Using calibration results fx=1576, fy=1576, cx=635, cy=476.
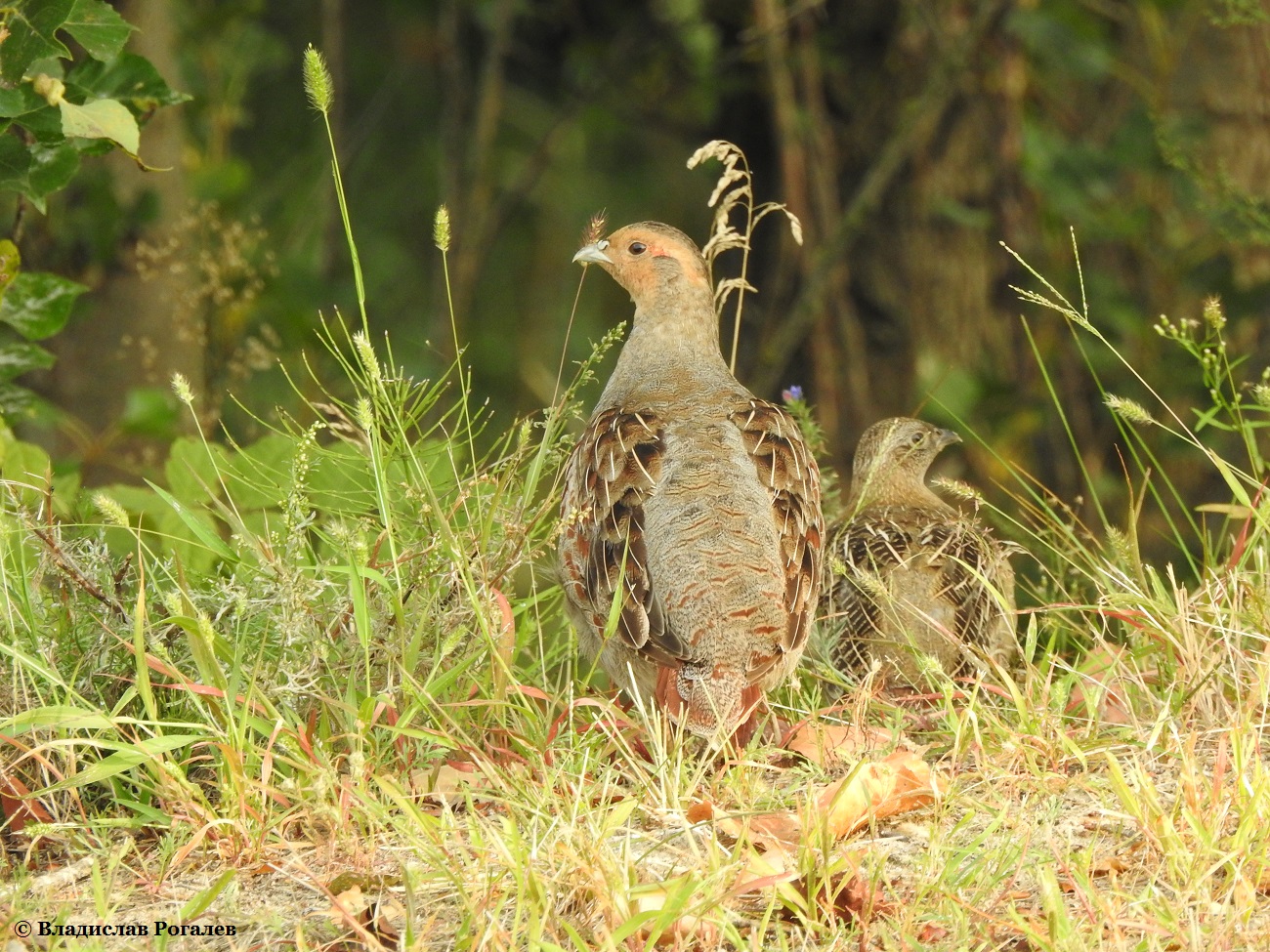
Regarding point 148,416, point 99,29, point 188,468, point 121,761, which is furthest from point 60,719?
point 148,416

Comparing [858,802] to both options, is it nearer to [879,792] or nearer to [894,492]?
[879,792]

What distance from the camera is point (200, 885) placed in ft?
10.1

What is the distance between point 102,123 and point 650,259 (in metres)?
1.98

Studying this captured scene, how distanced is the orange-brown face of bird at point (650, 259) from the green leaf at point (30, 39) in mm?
1935

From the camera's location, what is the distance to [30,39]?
401 cm

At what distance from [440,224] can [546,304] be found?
11.7 meters

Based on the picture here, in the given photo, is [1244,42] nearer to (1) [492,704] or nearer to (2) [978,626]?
(2) [978,626]

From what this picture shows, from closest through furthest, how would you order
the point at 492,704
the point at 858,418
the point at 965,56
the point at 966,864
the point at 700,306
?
the point at 966,864, the point at 492,704, the point at 700,306, the point at 965,56, the point at 858,418

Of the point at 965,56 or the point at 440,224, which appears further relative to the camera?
the point at 965,56

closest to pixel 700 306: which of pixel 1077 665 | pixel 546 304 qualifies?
pixel 1077 665

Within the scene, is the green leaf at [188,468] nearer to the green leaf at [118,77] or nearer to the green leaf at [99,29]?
the green leaf at [118,77]

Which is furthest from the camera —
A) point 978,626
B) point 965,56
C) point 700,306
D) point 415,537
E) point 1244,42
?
point 965,56

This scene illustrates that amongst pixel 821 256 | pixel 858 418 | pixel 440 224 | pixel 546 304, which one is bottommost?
pixel 546 304

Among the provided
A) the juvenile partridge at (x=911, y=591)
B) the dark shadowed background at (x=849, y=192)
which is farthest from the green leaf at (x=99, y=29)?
the juvenile partridge at (x=911, y=591)
